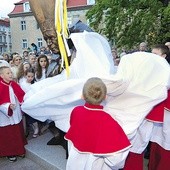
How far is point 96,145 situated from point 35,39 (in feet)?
135

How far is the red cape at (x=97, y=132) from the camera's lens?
2.34 metres

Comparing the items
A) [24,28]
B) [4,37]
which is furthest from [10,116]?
[4,37]

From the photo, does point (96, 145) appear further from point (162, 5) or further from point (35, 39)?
point (35, 39)

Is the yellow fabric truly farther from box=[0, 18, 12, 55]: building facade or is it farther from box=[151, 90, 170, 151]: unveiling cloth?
box=[0, 18, 12, 55]: building facade

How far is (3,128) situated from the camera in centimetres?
405

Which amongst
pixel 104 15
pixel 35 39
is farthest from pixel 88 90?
pixel 35 39

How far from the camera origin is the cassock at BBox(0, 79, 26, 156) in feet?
13.0

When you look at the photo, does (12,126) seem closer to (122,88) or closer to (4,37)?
(122,88)

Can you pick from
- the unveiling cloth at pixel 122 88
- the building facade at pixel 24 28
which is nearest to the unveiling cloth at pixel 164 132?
the unveiling cloth at pixel 122 88

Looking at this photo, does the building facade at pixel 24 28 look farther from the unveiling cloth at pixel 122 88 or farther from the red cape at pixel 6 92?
the unveiling cloth at pixel 122 88

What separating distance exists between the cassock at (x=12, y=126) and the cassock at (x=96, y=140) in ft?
5.42

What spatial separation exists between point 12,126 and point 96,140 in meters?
1.96

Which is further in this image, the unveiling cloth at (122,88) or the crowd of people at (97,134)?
the unveiling cloth at (122,88)

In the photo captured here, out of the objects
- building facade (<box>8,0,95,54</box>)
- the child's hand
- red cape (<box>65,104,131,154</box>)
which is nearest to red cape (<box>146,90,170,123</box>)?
red cape (<box>65,104,131,154</box>)
